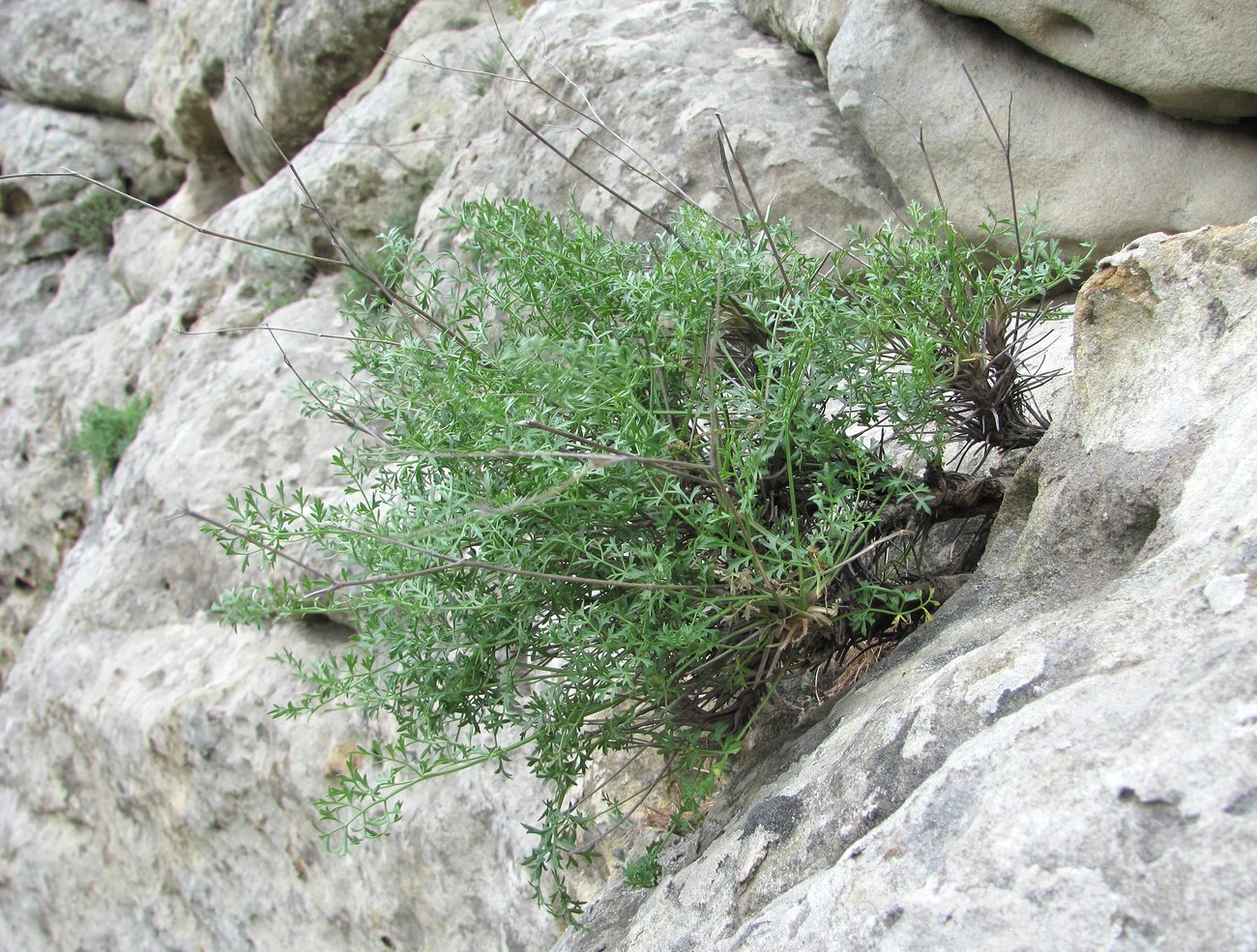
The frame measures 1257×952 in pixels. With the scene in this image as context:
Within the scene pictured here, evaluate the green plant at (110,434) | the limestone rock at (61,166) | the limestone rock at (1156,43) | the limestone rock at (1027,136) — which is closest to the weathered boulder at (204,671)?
the green plant at (110,434)

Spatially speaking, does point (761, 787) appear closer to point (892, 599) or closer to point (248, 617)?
point (892, 599)

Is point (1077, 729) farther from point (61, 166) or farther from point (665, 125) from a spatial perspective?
point (61, 166)

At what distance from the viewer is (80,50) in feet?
23.8

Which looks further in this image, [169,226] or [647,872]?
[169,226]

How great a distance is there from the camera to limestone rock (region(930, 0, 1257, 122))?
224 cm

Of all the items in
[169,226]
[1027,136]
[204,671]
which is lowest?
[204,671]

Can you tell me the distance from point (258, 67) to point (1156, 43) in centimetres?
458

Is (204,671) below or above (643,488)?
below

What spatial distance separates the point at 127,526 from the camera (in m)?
4.50

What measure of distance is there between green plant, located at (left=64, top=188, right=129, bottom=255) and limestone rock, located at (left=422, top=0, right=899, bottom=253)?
428 centimetres

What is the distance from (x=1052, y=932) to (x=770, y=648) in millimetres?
804

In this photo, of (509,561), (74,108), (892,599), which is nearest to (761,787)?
(892,599)

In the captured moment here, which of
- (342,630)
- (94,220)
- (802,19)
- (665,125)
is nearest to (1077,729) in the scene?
(665,125)

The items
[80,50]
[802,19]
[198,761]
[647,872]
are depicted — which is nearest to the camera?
[647,872]
